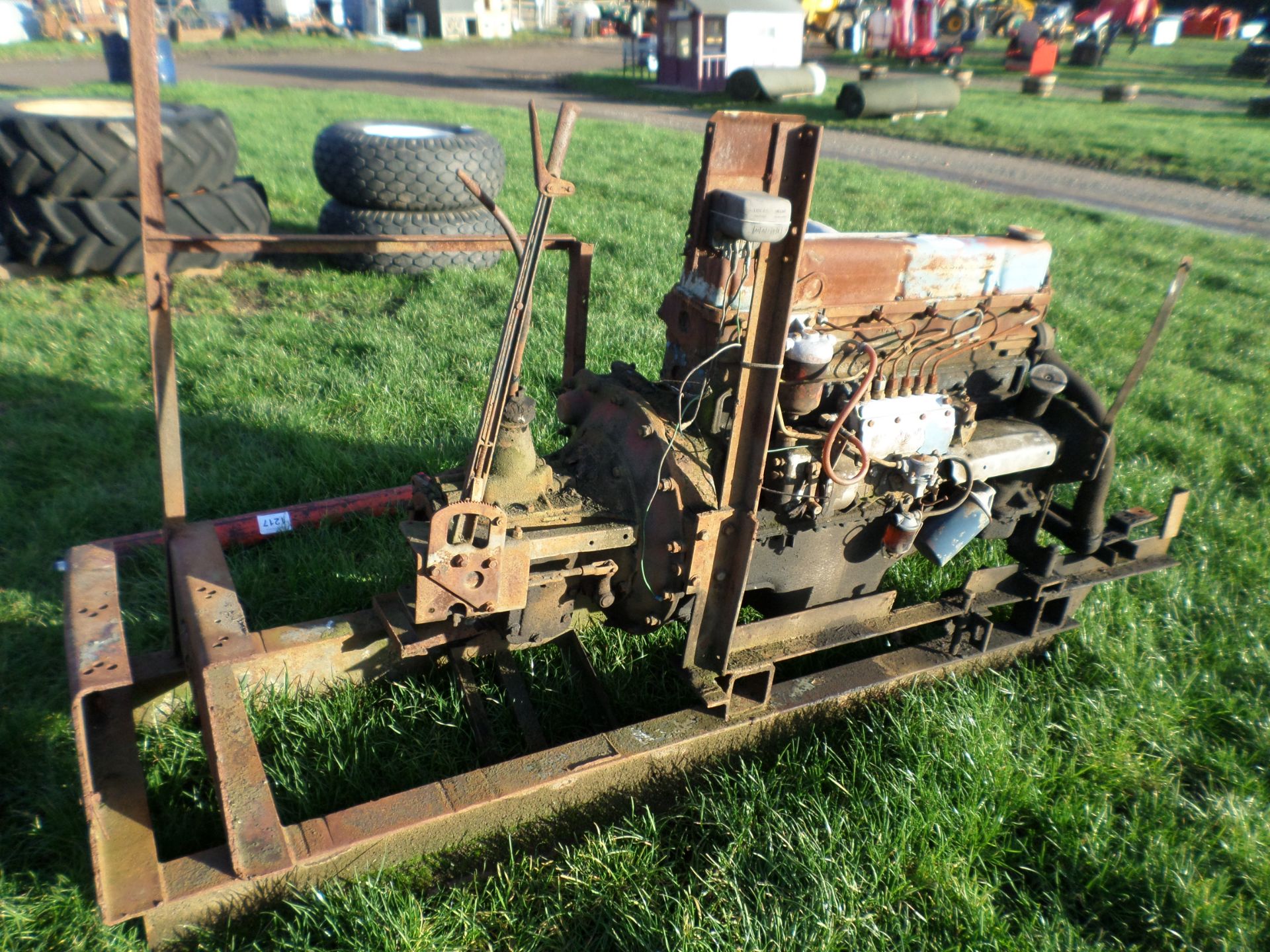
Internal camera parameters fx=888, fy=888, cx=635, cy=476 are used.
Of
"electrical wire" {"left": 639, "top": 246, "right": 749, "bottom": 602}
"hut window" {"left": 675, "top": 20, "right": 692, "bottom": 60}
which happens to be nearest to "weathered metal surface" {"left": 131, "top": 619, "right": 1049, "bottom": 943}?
"electrical wire" {"left": 639, "top": 246, "right": 749, "bottom": 602}

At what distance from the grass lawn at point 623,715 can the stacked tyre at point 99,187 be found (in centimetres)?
44

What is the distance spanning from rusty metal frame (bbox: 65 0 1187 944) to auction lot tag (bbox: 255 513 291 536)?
75 centimetres

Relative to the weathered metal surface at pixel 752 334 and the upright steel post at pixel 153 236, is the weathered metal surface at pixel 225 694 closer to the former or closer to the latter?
the upright steel post at pixel 153 236

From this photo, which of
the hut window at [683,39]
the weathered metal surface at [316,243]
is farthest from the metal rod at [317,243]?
the hut window at [683,39]

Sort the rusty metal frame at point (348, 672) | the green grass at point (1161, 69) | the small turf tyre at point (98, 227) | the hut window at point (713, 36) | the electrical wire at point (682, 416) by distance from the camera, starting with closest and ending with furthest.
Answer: the rusty metal frame at point (348, 672) → the electrical wire at point (682, 416) → the small turf tyre at point (98, 227) → the hut window at point (713, 36) → the green grass at point (1161, 69)

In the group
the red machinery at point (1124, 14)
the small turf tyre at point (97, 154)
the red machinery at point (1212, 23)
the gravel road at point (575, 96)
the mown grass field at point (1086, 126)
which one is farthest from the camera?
the red machinery at point (1212, 23)

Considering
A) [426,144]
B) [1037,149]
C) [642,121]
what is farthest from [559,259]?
[1037,149]

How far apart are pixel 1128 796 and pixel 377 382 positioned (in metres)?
3.85

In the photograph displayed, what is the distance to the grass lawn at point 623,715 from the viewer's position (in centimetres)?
227

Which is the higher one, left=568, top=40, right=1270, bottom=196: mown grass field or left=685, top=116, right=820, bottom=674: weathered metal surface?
left=685, top=116, right=820, bottom=674: weathered metal surface

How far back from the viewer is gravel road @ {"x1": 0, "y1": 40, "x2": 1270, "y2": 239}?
37.0 feet

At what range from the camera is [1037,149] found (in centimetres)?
1406

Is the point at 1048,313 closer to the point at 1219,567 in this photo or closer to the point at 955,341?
the point at 1219,567

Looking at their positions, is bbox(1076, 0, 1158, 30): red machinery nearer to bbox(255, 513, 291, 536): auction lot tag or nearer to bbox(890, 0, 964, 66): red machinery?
bbox(890, 0, 964, 66): red machinery
